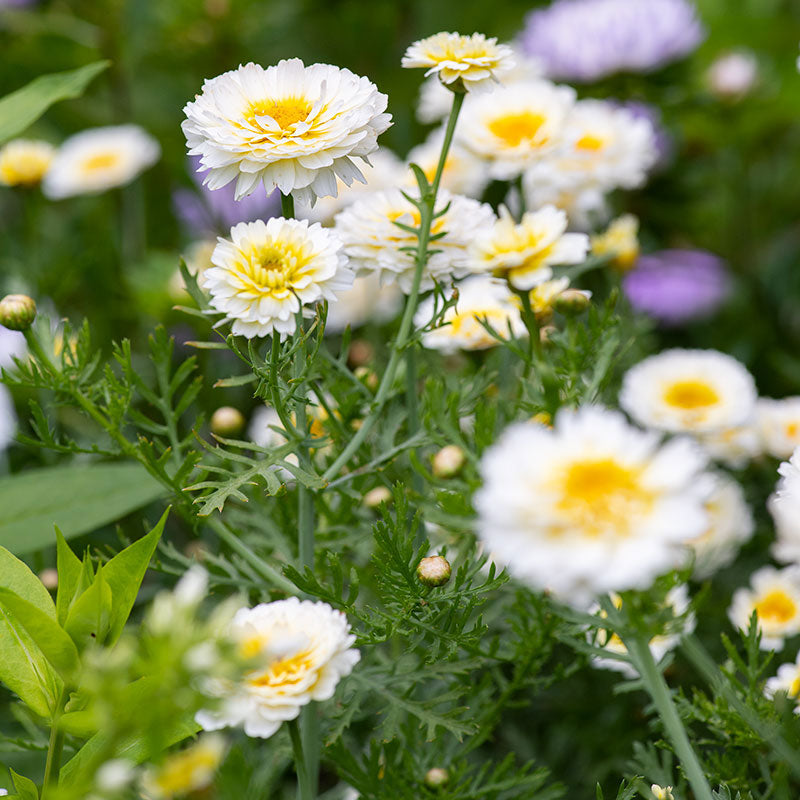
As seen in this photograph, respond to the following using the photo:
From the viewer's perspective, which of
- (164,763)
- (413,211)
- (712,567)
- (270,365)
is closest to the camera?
(164,763)

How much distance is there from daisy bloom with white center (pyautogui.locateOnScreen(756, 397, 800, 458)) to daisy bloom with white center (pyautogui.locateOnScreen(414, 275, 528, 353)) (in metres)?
0.20

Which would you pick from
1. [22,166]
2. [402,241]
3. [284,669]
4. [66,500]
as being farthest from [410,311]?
[22,166]

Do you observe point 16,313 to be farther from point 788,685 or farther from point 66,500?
point 788,685

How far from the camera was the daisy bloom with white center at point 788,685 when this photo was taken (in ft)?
1.45

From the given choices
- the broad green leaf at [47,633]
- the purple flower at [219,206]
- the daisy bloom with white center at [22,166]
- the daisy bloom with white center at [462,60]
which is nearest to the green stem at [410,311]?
the daisy bloom with white center at [462,60]

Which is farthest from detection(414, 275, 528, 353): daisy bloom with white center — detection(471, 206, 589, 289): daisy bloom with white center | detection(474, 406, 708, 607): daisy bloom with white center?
detection(474, 406, 708, 607): daisy bloom with white center

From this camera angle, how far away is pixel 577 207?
76 centimetres

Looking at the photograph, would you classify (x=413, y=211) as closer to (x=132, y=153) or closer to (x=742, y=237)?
(x=132, y=153)

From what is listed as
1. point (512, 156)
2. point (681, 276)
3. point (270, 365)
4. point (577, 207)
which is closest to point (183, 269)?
point (270, 365)

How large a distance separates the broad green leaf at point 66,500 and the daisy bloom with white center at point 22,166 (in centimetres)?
37

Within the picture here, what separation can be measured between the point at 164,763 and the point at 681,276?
3.25ft

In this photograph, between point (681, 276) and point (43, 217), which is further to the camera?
point (43, 217)

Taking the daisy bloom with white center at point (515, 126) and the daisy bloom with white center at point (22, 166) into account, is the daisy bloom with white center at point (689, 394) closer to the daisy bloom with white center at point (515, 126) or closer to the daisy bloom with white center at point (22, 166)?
the daisy bloom with white center at point (515, 126)

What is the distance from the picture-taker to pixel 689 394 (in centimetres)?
67
